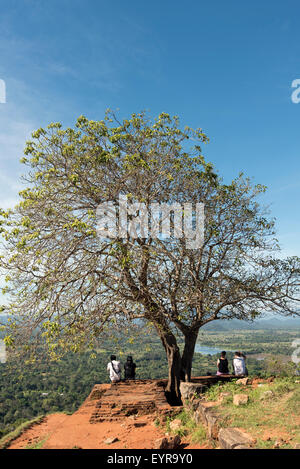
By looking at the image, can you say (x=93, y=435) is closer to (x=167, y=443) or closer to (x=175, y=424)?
(x=175, y=424)

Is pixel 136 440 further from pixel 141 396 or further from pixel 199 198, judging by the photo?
pixel 199 198

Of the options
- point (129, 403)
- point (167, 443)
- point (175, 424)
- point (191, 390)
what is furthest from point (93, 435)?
point (191, 390)

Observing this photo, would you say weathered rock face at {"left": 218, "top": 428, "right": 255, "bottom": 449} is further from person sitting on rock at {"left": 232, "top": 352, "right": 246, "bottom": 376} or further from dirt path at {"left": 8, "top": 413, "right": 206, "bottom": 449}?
person sitting on rock at {"left": 232, "top": 352, "right": 246, "bottom": 376}

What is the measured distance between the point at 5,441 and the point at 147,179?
362 inches

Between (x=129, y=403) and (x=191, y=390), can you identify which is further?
(x=129, y=403)

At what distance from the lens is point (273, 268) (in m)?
12.2

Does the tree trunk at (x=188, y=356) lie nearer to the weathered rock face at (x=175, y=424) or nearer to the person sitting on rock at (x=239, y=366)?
the person sitting on rock at (x=239, y=366)

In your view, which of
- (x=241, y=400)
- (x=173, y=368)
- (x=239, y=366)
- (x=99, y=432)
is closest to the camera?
(x=241, y=400)

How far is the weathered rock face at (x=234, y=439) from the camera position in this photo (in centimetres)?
568

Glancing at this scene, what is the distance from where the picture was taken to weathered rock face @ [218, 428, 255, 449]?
18.6 ft

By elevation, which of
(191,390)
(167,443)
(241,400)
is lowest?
(167,443)

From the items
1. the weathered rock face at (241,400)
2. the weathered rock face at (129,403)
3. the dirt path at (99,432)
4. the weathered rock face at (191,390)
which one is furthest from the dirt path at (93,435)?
the weathered rock face at (241,400)

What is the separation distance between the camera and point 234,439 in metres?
5.89

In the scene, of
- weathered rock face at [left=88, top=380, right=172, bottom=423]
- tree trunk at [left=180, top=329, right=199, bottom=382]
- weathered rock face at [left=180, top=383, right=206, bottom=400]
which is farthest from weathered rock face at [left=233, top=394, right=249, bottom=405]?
tree trunk at [left=180, top=329, right=199, bottom=382]
